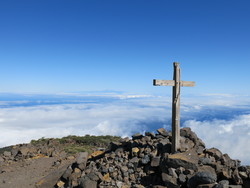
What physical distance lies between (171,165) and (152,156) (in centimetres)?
143

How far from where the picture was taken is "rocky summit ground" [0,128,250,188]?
843cm

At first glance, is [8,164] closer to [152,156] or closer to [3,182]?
[3,182]

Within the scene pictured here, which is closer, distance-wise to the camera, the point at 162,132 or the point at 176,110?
the point at 176,110

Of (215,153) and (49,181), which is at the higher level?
(215,153)

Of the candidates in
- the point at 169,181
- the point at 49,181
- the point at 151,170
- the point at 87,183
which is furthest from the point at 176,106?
the point at 49,181

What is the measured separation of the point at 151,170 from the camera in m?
9.93

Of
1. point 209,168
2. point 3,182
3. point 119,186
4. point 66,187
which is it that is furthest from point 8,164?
point 209,168

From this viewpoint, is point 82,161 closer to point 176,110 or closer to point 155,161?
point 155,161

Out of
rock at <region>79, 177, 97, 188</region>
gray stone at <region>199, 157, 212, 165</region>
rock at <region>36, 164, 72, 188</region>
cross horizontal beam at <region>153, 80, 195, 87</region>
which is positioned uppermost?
cross horizontal beam at <region>153, 80, 195, 87</region>

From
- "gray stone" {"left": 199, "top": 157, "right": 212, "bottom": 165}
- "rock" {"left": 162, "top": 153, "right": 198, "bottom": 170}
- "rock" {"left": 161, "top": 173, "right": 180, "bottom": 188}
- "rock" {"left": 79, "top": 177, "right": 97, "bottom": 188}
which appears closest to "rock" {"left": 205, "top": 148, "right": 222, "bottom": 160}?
"gray stone" {"left": 199, "top": 157, "right": 212, "bottom": 165}

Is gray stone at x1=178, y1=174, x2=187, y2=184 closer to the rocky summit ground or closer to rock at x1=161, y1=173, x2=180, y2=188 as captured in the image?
the rocky summit ground

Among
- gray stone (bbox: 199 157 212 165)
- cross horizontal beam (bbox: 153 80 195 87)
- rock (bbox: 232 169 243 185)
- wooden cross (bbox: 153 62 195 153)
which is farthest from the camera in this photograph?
wooden cross (bbox: 153 62 195 153)

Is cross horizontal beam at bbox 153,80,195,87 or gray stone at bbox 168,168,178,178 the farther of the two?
cross horizontal beam at bbox 153,80,195,87

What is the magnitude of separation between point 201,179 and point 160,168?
2.07m
